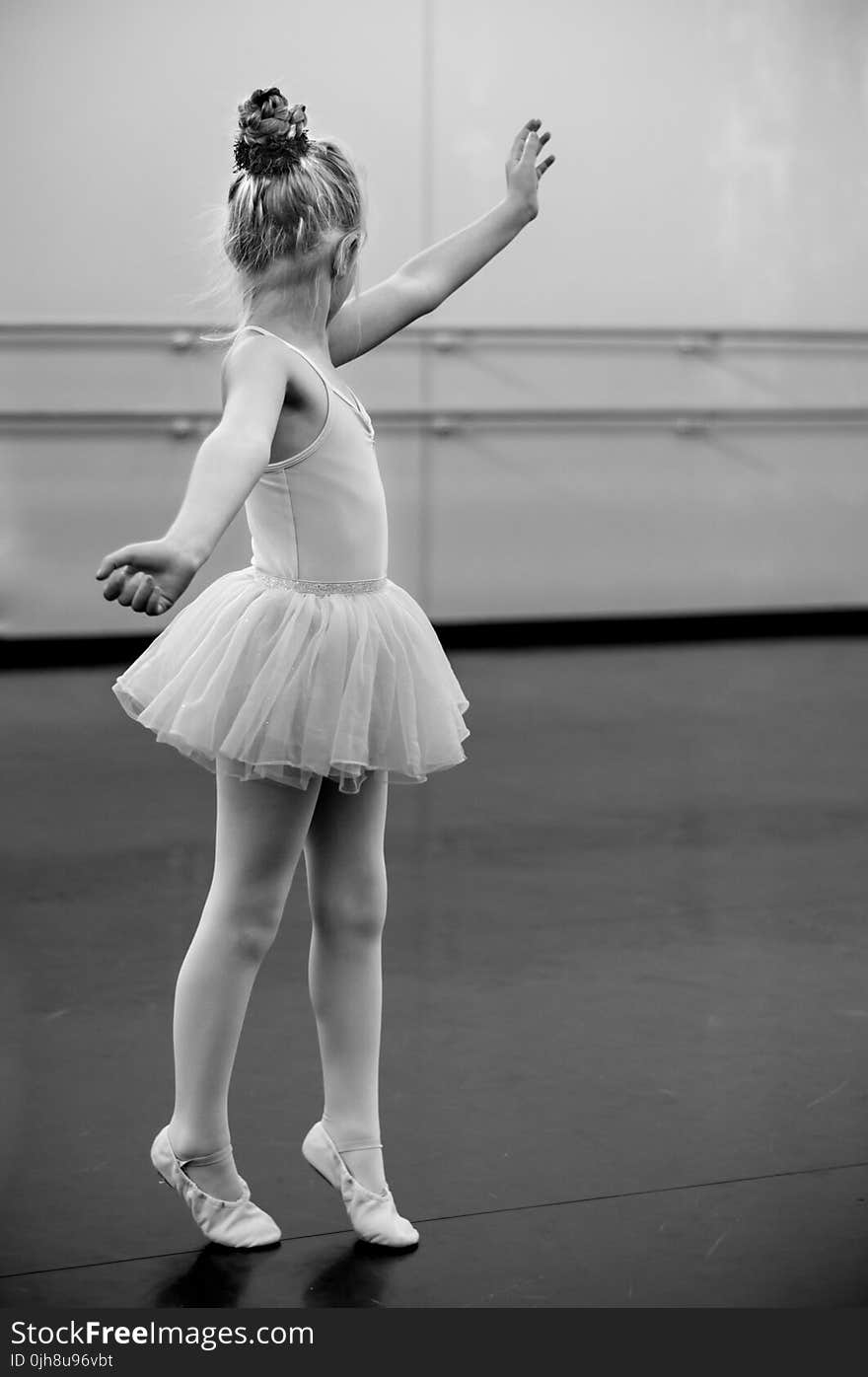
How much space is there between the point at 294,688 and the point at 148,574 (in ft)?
0.82

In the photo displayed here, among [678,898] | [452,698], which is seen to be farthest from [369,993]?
[678,898]

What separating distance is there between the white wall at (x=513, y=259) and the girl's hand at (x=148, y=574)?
374 cm

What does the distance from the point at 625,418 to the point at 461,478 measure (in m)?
0.56

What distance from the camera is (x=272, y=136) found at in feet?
4.59

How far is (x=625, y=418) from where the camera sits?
17.2ft

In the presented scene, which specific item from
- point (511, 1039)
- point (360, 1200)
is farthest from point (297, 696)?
point (511, 1039)

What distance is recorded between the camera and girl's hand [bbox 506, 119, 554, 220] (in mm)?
1602

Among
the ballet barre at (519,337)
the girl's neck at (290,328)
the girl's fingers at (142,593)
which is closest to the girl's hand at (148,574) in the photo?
the girl's fingers at (142,593)

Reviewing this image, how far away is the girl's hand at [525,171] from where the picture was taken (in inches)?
63.1

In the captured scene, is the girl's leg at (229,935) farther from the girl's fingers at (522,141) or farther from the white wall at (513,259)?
the white wall at (513,259)

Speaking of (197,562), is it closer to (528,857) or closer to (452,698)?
(452,698)

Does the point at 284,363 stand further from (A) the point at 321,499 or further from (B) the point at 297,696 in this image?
(B) the point at 297,696

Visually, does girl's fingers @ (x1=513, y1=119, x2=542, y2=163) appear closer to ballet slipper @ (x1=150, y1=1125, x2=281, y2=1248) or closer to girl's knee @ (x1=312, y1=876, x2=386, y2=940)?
girl's knee @ (x1=312, y1=876, x2=386, y2=940)

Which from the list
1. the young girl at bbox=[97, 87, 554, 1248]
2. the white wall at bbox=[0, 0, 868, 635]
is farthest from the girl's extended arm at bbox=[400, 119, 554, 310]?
the white wall at bbox=[0, 0, 868, 635]
